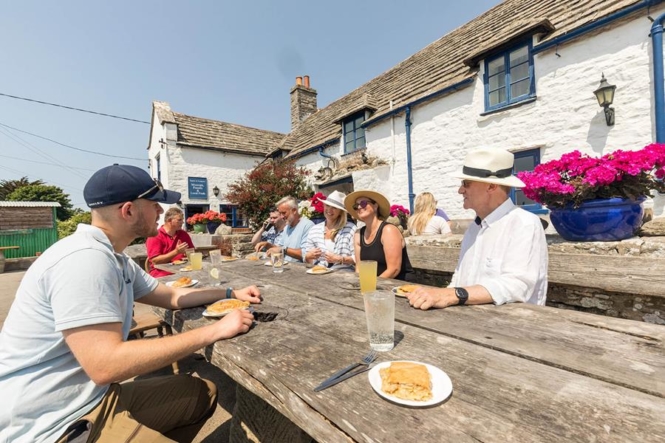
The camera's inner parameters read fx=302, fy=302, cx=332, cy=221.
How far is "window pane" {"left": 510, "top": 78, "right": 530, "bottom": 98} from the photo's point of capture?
680 centimetres

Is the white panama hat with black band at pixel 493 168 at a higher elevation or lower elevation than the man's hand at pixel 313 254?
higher

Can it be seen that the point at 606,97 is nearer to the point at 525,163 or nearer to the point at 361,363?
the point at 525,163

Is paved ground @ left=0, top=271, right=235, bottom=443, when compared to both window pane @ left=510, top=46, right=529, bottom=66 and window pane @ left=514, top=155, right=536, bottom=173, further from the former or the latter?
window pane @ left=510, top=46, right=529, bottom=66

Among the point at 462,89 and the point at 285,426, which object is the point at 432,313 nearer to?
the point at 285,426

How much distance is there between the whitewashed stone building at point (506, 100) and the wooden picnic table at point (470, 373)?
125 inches

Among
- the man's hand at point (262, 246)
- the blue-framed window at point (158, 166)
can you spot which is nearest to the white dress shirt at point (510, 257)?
the man's hand at point (262, 246)

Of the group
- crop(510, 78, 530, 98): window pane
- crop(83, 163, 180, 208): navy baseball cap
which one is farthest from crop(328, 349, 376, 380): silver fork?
crop(510, 78, 530, 98): window pane

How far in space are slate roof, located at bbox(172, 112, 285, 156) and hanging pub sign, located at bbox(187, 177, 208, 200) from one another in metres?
1.74

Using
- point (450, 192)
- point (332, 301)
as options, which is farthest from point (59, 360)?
point (450, 192)

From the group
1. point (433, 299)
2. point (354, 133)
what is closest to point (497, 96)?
point (354, 133)

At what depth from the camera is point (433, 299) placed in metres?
1.77

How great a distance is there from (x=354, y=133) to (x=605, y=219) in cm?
920

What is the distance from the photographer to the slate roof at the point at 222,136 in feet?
52.0

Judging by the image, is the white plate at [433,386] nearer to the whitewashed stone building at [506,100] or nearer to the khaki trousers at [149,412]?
the khaki trousers at [149,412]
